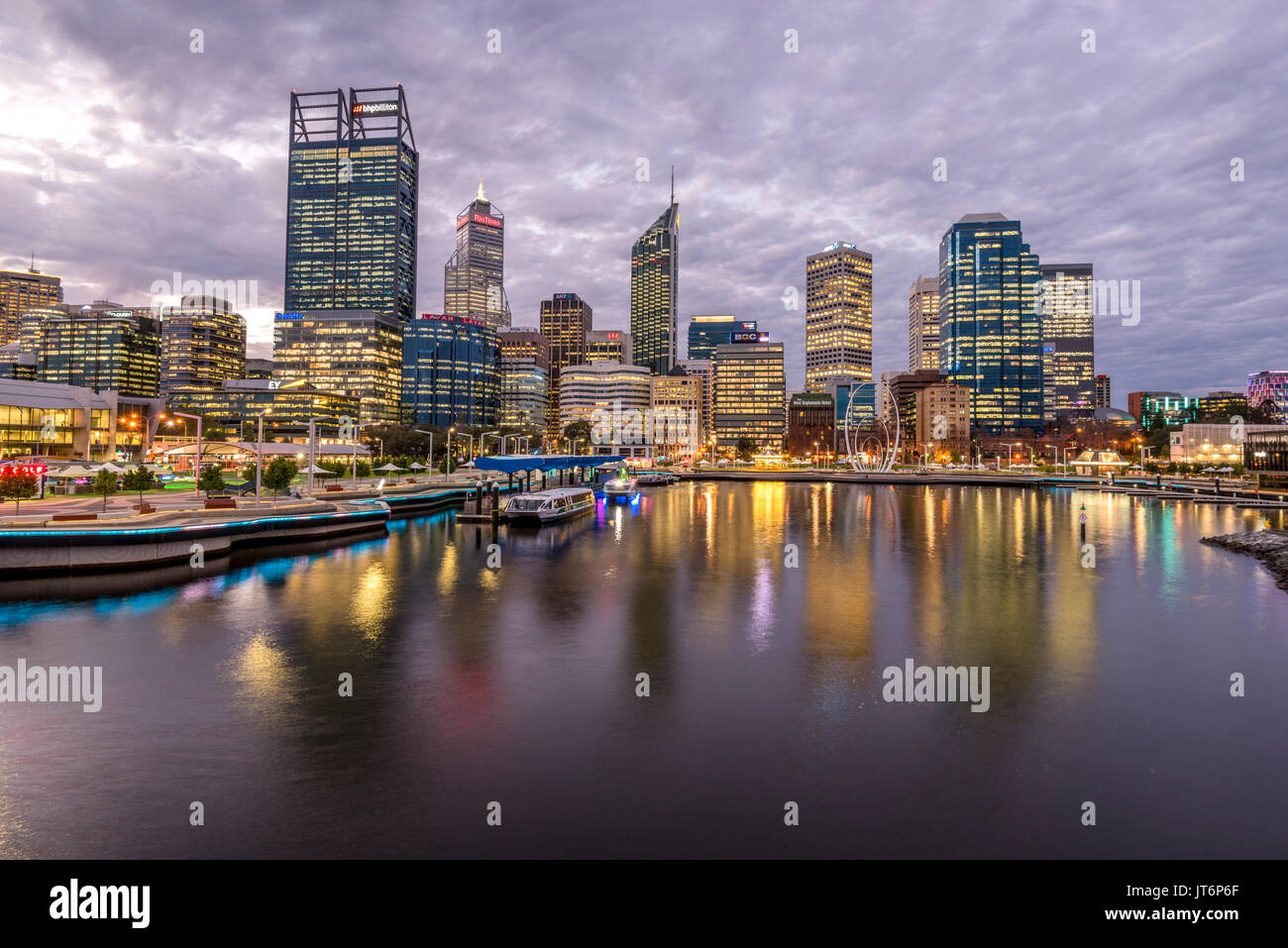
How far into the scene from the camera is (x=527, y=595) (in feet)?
88.4

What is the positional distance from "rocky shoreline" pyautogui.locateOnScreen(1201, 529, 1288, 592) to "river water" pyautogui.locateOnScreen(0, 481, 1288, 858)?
19.0 feet

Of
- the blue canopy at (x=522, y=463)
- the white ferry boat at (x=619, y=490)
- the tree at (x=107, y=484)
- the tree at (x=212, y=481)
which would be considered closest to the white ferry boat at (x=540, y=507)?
the blue canopy at (x=522, y=463)

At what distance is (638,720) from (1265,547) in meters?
46.6

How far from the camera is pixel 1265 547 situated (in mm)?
39219

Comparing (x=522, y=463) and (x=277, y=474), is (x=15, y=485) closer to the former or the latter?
(x=277, y=474)

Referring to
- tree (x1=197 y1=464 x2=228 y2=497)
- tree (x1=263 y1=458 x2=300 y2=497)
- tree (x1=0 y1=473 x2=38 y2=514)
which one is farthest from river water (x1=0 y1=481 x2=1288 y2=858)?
tree (x1=263 y1=458 x2=300 y2=497)

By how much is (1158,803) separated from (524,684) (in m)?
13.1

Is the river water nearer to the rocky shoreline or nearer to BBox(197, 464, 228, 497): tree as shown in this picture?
the rocky shoreline

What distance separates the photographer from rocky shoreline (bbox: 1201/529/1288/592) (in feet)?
109

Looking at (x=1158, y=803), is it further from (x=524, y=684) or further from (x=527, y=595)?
(x=527, y=595)

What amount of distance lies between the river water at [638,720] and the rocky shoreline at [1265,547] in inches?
228

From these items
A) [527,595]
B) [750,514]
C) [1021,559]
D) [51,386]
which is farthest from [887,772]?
[51,386]

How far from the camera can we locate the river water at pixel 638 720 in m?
9.87
